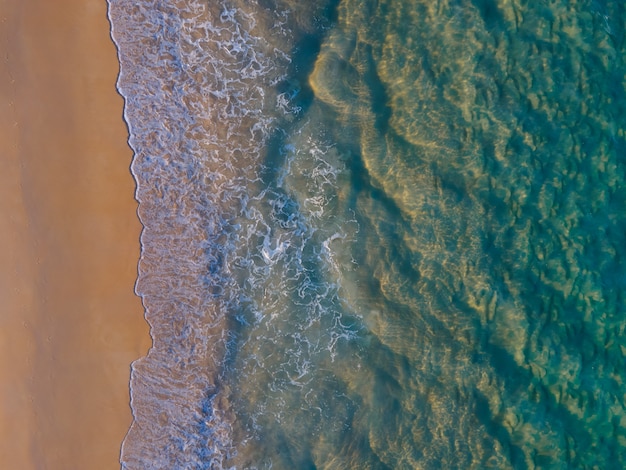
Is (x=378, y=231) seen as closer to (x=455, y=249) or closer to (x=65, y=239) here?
(x=455, y=249)

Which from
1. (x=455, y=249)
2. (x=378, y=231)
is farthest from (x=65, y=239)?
(x=455, y=249)

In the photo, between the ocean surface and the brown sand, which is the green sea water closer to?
the ocean surface

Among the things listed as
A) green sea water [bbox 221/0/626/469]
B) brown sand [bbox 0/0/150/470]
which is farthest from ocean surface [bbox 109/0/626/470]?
brown sand [bbox 0/0/150/470]

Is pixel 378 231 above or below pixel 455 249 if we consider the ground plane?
below

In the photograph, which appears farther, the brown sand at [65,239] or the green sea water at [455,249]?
the brown sand at [65,239]

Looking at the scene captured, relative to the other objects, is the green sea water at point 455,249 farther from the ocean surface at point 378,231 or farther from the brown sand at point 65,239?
the brown sand at point 65,239

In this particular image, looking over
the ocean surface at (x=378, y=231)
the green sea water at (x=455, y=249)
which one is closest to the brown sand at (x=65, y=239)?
the ocean surface at (x=378, y=231)
